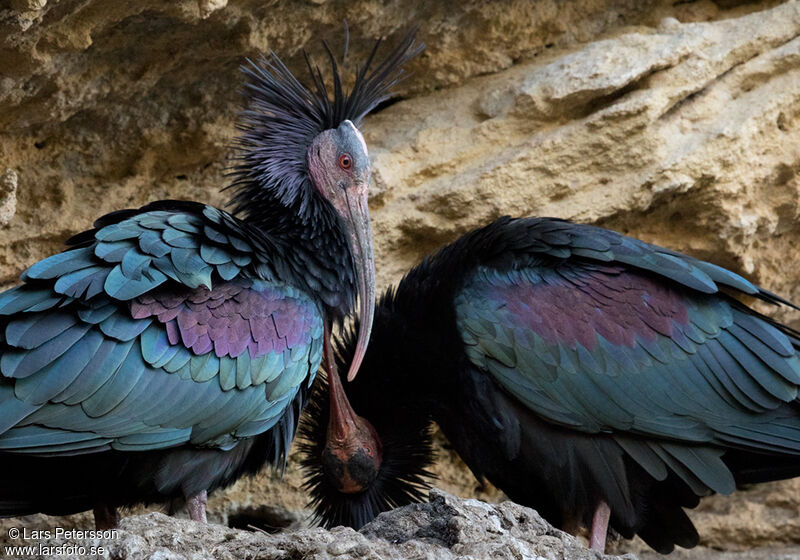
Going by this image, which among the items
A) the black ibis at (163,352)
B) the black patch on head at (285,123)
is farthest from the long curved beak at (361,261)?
the black patch on head at (285,123)

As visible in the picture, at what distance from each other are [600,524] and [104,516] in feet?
5.84

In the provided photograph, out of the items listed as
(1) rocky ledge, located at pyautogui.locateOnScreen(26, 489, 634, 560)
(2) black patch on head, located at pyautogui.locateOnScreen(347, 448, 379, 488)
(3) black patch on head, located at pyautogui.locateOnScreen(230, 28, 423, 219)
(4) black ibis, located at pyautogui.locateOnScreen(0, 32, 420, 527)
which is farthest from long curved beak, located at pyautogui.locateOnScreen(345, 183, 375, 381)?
(1) rocky ledge, located at pyautogui.locateOnScreen(26, 489, 634, 560)

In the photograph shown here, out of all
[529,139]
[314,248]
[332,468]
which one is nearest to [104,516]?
[332,468]

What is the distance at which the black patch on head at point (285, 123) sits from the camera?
4.57 m

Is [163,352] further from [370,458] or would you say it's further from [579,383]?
[579,383]

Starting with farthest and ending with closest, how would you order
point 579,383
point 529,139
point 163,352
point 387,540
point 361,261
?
point 529,139 → point 361,261 → point 579,383 → point 163,352 → point 387,540

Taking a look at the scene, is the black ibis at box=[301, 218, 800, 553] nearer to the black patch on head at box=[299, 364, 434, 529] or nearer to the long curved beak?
the black patch on head at box=[299, 364, 434, 529]

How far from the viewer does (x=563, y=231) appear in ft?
15.2

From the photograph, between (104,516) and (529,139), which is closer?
(104,516)

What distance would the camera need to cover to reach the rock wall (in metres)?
5.05

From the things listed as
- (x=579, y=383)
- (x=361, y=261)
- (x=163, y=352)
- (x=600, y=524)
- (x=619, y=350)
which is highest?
(x=361, y=261)

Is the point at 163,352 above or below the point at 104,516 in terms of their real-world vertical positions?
above

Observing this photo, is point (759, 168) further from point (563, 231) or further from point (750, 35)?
point (563, 231)

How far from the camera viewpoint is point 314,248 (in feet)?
14.6
